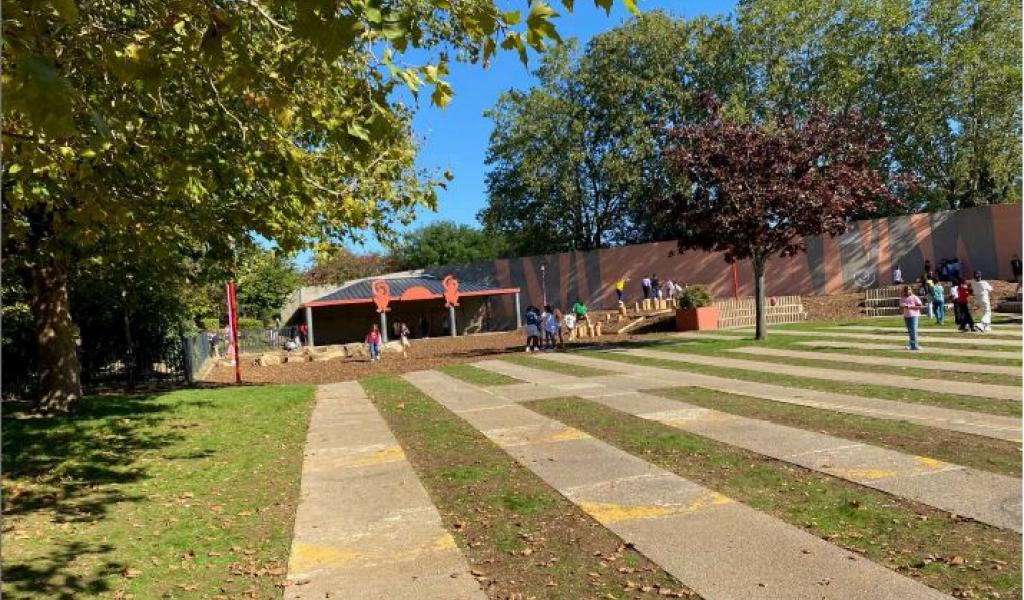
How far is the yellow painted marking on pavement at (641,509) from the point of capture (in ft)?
16.6

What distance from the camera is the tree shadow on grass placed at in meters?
4.46

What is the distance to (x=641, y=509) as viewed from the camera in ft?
17.1

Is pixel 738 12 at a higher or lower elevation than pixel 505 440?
higher

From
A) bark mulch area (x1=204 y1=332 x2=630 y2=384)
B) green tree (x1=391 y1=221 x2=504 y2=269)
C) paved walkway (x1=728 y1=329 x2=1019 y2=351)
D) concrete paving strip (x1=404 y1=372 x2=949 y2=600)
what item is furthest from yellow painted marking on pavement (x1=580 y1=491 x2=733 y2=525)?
green tree (x1=391 y1=221 x2=504 y2=269)

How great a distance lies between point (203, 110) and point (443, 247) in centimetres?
5741

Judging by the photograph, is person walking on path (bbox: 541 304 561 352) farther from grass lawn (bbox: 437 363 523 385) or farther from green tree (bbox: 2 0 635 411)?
green tree (bbox: 2 0 635 411)

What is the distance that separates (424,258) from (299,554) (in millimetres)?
59842

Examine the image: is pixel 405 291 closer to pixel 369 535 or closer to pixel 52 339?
pixel 52 339

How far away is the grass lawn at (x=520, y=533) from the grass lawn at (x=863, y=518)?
1.22 metres

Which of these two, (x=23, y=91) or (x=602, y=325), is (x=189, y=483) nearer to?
(x=23, y=91)

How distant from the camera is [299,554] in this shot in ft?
15.6

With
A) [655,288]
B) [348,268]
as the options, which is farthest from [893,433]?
[348,268]

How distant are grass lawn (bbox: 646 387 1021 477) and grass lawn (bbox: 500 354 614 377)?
470cm

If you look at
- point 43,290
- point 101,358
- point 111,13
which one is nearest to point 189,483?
point 111,13
